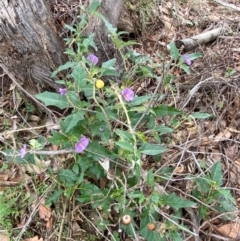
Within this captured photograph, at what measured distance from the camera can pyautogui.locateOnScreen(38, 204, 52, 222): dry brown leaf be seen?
1.93m

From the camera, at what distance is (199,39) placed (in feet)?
8.89

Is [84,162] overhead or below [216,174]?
overhead

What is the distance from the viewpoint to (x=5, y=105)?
233 cm

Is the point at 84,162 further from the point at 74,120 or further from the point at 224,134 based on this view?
the point at 224,134

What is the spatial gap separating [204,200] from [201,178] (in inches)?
3.8

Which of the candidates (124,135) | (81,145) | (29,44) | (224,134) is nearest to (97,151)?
(81,145)

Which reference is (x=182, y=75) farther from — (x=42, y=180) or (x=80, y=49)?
(x=42, y=180)

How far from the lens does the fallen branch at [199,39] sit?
2623 millimetres

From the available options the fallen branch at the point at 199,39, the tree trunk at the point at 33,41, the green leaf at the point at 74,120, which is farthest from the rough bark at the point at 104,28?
the green leaf at the point at 74,120

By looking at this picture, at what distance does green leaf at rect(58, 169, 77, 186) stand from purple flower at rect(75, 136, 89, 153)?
135 mm

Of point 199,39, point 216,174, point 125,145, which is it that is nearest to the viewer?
point 125,145

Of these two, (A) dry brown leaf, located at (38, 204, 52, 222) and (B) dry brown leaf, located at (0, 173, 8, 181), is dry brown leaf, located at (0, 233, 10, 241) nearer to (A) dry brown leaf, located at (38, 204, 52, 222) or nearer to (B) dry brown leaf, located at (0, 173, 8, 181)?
(A) dry brown leaf, located at (38, 204, 52, 222)

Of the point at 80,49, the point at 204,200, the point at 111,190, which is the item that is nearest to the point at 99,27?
the point at 80,49

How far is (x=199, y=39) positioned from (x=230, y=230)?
4.15 feet
